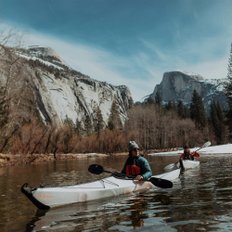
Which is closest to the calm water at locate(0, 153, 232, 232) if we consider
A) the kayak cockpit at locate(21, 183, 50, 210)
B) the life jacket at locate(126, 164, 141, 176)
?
the kayak cockpit at locate(21, 183, 50, 210)

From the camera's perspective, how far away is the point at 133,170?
42.8 feet

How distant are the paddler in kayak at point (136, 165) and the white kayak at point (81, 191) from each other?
33 centimetres

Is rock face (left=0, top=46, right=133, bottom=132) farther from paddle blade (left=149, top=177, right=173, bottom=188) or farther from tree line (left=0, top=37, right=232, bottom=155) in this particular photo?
paddle blade (left=149, top=177, right=173, bottom=188)

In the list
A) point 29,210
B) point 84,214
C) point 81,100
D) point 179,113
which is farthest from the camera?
point 81,100

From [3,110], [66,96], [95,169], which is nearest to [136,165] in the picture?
[95,169]

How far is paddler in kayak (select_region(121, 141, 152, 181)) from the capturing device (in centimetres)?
1276

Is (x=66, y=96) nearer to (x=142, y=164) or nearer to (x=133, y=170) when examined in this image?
(x=133, y=170)

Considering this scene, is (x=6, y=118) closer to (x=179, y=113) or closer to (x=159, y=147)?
(x=159, y=147)

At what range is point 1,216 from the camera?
9695mm

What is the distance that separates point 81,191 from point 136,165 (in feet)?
8.76

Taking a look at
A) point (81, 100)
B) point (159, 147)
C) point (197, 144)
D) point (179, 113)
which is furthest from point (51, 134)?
point (81, 100)

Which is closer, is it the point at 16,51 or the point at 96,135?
the point at 16,51

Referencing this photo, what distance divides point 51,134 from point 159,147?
39.4m

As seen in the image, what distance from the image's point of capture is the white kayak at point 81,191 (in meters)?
9.70
